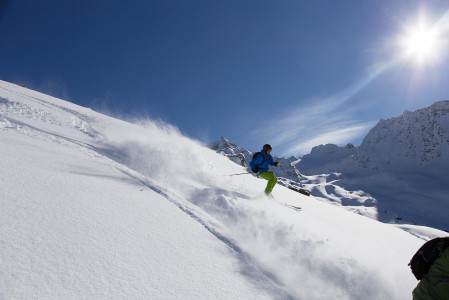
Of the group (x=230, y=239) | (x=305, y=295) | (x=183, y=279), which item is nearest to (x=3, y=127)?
(x=230, y=239)

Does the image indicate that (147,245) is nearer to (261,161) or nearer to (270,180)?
(270,180)

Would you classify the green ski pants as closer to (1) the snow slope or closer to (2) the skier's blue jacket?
(2) the skier's blue jacket

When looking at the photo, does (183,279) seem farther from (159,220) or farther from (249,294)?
(159,220)

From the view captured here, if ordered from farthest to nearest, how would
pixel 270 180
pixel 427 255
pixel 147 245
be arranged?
pixel 270 180 → pixel 147 245 → pixel 427 255

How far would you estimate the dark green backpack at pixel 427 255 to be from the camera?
12.6 ft

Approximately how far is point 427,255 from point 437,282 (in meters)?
0.29

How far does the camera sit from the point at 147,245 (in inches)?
182

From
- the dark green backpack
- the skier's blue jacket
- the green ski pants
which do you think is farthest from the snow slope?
the skier's blue jacket

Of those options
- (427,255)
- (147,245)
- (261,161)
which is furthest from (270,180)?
(427,255)

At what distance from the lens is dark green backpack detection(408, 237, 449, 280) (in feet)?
12.6

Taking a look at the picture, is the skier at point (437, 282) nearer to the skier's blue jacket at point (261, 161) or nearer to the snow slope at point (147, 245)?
the snow slope at point (147, 245)

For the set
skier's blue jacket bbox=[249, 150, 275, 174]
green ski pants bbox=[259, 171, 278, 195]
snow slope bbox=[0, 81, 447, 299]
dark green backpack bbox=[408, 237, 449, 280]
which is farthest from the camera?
skier's blue jacket bbox=[249, 150, 275, 174]

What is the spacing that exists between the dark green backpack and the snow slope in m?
1.28

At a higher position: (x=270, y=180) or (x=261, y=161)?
A: (x=261, y=161)
